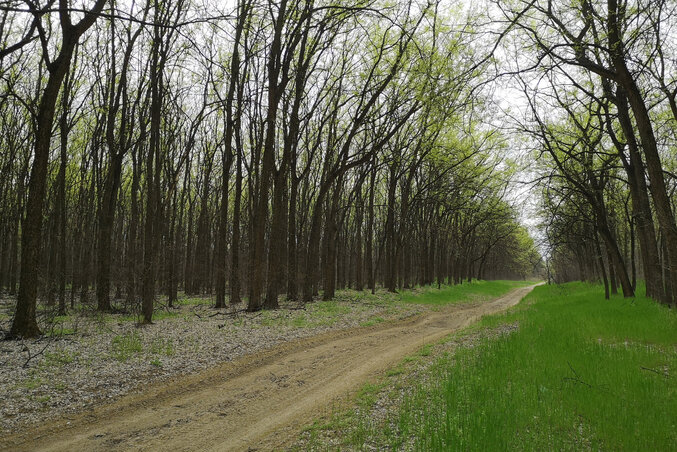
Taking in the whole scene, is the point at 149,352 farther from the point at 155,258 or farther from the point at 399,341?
the point at 399,341

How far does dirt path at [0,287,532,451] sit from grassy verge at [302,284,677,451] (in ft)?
2.09

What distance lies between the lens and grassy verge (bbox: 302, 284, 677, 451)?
13.6 feet

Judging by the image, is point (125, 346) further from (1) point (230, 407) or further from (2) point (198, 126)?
(2) point (198, 126)

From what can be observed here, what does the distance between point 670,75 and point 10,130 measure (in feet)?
93.9

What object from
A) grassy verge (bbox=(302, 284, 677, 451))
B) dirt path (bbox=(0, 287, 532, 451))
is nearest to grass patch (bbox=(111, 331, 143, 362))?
dirt path (bbox=(0, 287, 532, 451))

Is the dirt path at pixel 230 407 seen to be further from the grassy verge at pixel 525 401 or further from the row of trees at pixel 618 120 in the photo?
the row of trees at pixel 618 120

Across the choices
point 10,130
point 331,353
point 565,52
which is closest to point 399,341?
point 331,353

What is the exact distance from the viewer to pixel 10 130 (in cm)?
1927

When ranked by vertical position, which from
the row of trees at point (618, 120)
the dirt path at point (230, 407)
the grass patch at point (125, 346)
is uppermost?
the row of trees at point (618, 120)

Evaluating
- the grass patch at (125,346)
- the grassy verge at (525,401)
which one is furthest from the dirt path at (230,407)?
the grass patch at (125,346)

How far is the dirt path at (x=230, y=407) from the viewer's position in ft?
15.3

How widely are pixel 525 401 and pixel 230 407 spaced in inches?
170

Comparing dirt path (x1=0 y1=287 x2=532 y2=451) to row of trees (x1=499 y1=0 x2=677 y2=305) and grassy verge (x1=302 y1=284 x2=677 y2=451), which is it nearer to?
grassy verge (x1=302 y1=284 x2=677 y2=451)

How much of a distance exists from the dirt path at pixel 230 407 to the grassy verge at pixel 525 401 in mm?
638
